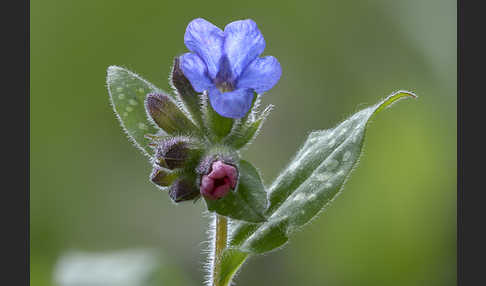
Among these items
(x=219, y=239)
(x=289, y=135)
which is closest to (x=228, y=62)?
(x=219, y=239)

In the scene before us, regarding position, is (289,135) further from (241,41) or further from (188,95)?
(241,41)

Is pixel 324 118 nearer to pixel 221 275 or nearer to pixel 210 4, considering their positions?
pixel 210 4

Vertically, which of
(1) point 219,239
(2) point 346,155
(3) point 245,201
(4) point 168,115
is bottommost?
(1) point 219,239

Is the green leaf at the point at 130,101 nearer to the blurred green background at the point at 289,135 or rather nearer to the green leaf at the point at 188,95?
the green leaf at the point at 188,95

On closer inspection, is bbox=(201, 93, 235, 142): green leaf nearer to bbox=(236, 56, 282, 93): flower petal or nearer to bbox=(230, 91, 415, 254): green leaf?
bbox=(236, 56, 282, 93): flower petal

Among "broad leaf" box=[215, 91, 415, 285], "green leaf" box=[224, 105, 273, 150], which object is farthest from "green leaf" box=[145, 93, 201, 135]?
"broad leaf" box=[215, 91, 415, 285]

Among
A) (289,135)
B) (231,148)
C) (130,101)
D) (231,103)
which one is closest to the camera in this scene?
(231,103)

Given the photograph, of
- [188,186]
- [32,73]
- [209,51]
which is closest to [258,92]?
[209,51]
